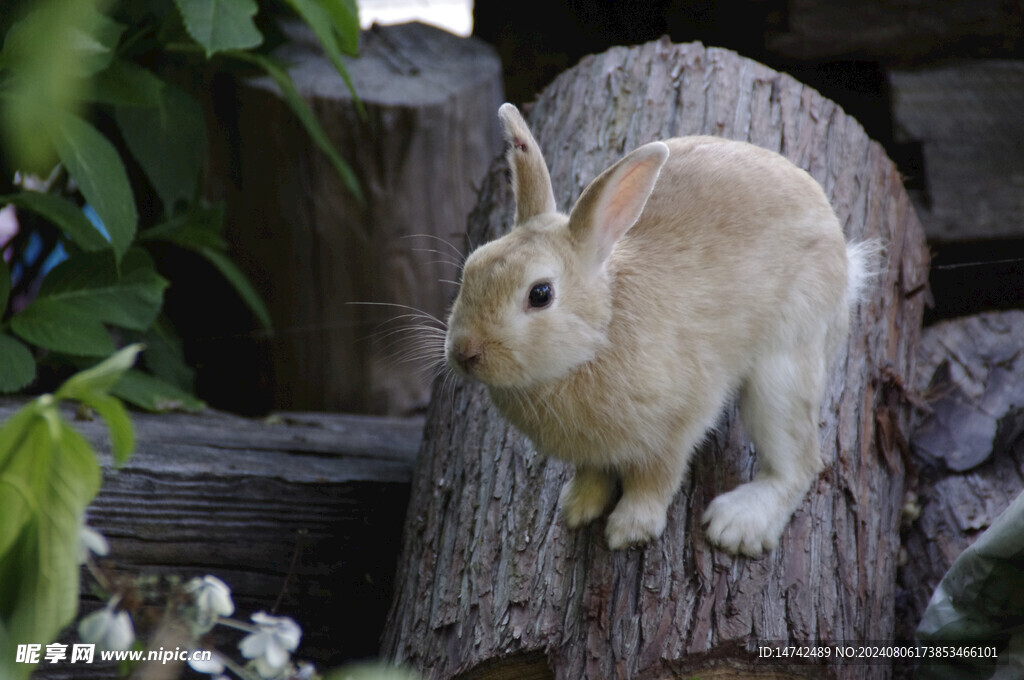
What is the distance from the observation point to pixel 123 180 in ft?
9.13

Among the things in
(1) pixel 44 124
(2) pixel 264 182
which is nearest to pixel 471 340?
(1) pixel 44 124

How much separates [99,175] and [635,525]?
183 cm

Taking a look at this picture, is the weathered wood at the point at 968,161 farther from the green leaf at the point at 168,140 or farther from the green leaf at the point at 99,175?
the green leaf at the point at 99,175

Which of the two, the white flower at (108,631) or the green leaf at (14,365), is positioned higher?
the white flower at (108,631)

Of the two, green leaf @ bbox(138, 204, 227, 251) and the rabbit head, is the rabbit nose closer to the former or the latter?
the rabbit head

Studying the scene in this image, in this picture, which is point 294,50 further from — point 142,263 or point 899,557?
point 899,557

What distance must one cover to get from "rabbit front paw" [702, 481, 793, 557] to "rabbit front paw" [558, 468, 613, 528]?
0.25 m

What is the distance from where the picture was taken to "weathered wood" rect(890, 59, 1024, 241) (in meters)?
3.83

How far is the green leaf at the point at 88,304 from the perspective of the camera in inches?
114

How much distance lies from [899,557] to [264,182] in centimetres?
294

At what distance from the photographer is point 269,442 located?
3.13 metres

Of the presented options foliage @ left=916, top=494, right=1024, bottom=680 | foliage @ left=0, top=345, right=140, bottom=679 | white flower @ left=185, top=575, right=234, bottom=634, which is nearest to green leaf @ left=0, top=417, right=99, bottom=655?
foliage @ left=0, top=345, right=140, bottom=679

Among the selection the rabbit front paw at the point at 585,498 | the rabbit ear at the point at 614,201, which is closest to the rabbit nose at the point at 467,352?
the rabbit ear at the point at 614,201

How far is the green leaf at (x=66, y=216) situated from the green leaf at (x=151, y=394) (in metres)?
0.48
